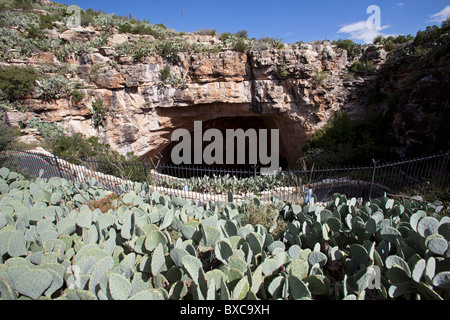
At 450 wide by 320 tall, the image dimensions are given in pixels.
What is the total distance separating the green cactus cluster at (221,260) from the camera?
1.41 m

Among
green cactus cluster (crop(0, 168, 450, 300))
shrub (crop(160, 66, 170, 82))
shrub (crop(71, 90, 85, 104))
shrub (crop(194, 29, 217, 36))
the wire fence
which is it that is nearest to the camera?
green cactus cluster (crop(0, 168, 450, 300))

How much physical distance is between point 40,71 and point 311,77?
523 inches

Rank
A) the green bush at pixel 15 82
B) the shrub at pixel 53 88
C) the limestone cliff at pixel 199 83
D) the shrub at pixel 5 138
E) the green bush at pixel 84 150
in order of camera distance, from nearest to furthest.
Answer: the shrub at pixel 5 138
the green bush at pixel 84 150
the green bush at pixel 15 82
the shrub at pixel 53 88
the limestone cliff at pixel 199 83

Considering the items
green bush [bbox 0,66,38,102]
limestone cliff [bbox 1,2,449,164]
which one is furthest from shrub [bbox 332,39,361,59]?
green bush [bbox 0,66,38,102]

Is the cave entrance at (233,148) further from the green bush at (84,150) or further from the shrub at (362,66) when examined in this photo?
the shrub at (362,66)

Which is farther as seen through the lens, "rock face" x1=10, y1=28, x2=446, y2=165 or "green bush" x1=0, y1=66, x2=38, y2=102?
"rock face" x1=10, y1=28, x2=446, y2=165

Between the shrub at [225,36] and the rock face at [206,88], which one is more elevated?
the shrub at [225,36]

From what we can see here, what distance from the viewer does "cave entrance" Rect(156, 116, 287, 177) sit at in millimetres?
15445

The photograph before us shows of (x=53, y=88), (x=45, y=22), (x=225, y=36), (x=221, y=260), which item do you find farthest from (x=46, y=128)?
(x=221, y=260)

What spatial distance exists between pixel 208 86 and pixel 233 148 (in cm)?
708

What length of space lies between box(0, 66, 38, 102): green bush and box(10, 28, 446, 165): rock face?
4.64ft

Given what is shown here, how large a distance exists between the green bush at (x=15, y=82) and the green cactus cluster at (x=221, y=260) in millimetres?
9204

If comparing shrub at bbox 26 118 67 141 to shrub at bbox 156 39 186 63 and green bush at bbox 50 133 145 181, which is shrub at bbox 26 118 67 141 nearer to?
green bush at bbox 50 133 145 181

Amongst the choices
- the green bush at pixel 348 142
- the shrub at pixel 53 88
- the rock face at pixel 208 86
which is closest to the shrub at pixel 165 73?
the rock face at pixel 208 86
